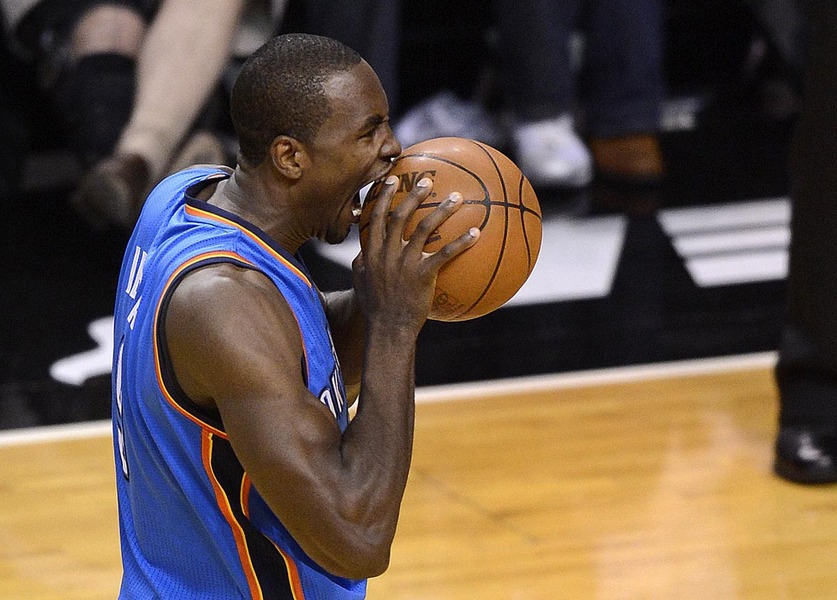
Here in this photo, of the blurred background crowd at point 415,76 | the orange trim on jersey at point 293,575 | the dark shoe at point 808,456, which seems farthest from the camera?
the blurred background crowd at point 415,76

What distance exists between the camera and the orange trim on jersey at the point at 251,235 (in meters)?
1.83

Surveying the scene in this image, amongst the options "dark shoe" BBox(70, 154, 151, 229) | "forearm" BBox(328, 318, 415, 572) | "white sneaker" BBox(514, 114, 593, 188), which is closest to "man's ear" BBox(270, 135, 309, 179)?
"forearm" BBox(328, 318, 415, 572)

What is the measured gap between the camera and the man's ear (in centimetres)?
180

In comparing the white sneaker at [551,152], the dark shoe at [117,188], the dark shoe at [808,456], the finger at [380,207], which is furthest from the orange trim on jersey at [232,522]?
the white sneaker at [551,152]

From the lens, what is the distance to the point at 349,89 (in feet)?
5.86

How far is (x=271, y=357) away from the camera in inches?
66.3

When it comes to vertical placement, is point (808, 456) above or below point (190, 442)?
below

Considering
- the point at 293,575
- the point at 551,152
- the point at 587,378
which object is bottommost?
the point at 551,152

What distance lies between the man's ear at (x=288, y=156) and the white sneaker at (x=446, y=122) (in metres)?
3.99

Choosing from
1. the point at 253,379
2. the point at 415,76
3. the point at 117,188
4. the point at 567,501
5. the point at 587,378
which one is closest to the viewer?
the point at 253,379

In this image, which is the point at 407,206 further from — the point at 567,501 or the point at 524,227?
the point at 567,501

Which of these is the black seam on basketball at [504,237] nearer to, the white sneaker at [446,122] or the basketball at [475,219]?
the basketball at [475,219]

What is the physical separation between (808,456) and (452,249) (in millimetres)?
1838

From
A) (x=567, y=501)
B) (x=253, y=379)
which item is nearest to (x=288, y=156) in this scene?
(x=253, y=379)
